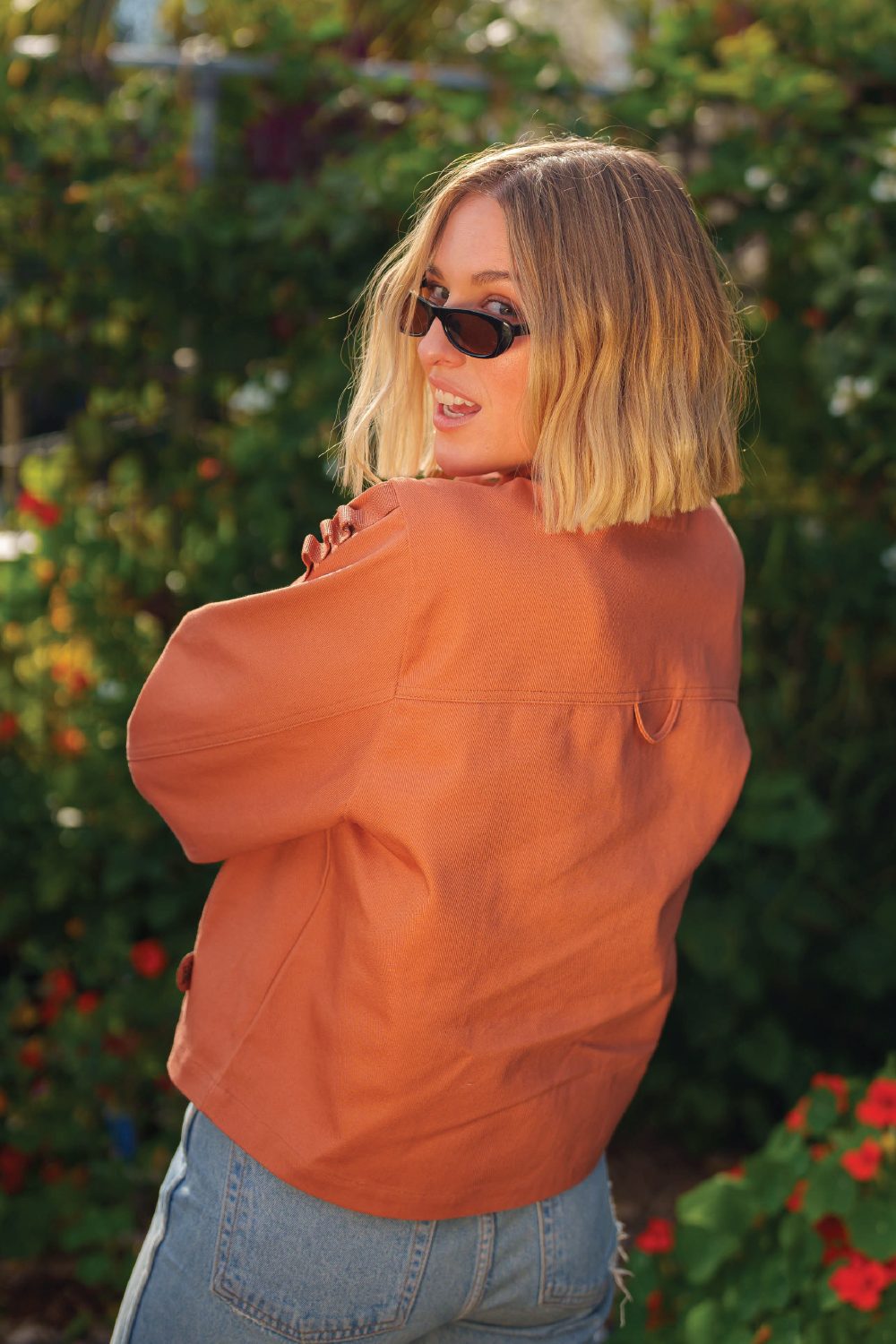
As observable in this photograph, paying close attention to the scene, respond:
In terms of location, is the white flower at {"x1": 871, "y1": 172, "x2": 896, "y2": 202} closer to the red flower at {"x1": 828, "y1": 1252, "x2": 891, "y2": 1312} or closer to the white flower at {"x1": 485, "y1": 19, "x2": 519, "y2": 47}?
the white flower at {"x1": 485, "y1": 19, "x2": 519, "y2": 47}

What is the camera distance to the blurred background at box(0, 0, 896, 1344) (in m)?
2.59

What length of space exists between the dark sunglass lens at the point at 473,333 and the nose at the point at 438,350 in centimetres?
2

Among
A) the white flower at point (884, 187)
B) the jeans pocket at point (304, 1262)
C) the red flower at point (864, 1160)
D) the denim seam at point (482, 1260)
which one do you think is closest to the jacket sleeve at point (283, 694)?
the jeans pocket at point (304, 1262)

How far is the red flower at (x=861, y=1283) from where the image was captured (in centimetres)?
169

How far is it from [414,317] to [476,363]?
125 millimetres

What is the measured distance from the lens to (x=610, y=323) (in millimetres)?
1102

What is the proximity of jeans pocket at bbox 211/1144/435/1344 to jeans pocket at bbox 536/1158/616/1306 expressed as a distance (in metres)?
0.16

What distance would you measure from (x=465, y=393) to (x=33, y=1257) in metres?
2.03

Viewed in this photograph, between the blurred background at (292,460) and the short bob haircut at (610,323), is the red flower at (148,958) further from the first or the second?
the short bob haircut at (610,323)

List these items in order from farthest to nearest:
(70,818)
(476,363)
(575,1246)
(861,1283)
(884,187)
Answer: (70,818) < (884,187) < (861,1283) < (575,1246) < (476,363)

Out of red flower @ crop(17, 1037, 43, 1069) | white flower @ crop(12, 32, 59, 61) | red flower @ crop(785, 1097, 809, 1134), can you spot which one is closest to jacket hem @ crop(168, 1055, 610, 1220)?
red flower @ crop(785, 1097, 809, 1134)

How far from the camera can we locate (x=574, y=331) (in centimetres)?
110

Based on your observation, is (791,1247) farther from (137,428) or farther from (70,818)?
(137,428)

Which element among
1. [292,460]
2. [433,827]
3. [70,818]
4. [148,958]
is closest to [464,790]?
[433,827]
